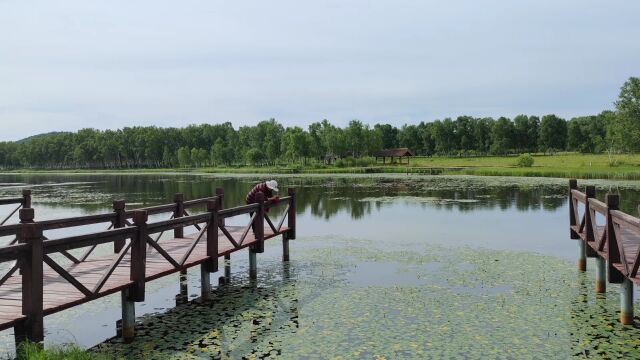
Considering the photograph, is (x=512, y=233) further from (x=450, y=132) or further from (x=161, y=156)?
(x=161, y=156)

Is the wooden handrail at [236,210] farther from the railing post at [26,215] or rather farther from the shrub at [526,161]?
the shrub at [526,161]

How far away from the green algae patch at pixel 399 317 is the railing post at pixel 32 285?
200 cm

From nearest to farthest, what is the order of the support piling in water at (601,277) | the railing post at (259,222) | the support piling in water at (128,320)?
the support piling in water at (128,320)
the support piling in water at (601,277)
the railing post at (259,222)

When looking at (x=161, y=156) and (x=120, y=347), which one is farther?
(x=161, y=156)

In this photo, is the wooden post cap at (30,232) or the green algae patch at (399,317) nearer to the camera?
the wooden post cap at (30,232)

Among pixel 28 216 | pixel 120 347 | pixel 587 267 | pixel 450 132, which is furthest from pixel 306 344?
pixel 450 132

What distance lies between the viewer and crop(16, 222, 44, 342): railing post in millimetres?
8797

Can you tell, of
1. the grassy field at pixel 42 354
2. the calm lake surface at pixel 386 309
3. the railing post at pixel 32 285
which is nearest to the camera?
the grassy field at pixel 42 354

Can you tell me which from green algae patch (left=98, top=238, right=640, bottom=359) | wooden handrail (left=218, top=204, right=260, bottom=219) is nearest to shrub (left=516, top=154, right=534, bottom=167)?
green algae patch (left=98, top=238, right=640, bottom=359)

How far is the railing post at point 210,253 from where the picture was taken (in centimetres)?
1433

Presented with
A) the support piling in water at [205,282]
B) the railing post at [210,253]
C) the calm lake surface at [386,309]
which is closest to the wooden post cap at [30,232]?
the calm lake surface at [386,309]

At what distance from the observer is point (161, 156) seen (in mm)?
193000

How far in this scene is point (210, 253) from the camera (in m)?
14.4

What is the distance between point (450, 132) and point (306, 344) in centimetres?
16364
